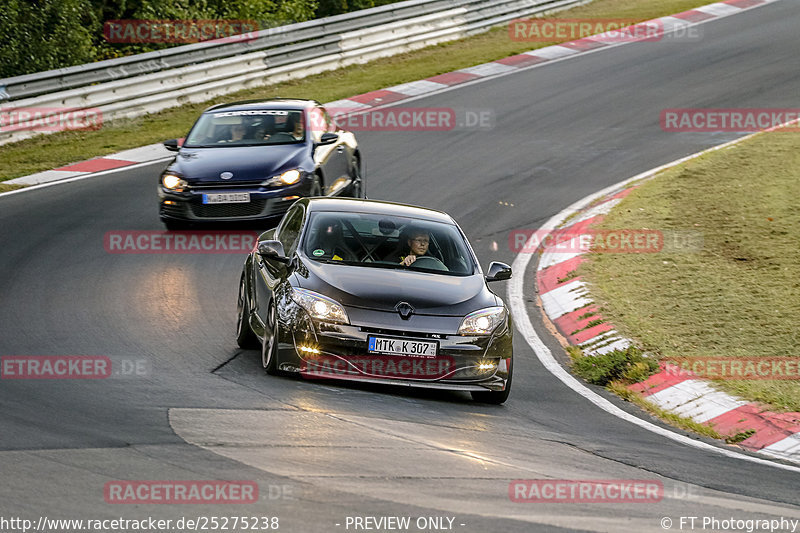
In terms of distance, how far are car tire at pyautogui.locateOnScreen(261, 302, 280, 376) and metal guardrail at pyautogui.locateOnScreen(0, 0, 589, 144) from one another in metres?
12.9

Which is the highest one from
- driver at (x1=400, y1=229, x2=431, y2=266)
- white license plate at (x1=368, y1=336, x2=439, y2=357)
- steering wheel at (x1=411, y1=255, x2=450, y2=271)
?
driver at (x1=400, y1=229, x2=431, y2=266)

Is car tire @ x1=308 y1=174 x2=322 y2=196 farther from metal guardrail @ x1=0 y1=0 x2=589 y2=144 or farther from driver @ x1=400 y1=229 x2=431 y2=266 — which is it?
metal guardrail @ x1=0 y1=0 x2=589 y2=144

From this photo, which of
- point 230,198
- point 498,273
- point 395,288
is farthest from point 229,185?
point 395,288

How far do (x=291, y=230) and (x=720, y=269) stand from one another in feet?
19.0

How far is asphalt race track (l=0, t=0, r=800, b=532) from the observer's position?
6.07 m

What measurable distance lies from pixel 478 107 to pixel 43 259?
11787 mm

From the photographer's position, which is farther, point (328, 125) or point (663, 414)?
point (328, 125)

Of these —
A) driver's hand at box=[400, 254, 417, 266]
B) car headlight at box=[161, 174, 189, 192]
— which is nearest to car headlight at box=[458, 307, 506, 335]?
driver's hand at box=[400, 254, 417, 266]

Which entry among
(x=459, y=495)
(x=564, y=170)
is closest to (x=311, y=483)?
(x=459, y=495)

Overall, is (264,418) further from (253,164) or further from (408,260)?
(253,164)

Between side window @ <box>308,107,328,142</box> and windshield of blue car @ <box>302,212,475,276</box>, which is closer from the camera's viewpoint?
windshield of blue car @ <box>302,212,475,276</box>

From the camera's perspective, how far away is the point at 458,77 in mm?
26047

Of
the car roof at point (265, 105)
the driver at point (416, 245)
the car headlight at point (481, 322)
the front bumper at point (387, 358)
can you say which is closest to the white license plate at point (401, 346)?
the front bumper at point (387, 358)

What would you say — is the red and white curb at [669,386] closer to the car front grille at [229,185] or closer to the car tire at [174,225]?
the car front grille at [229,185]
